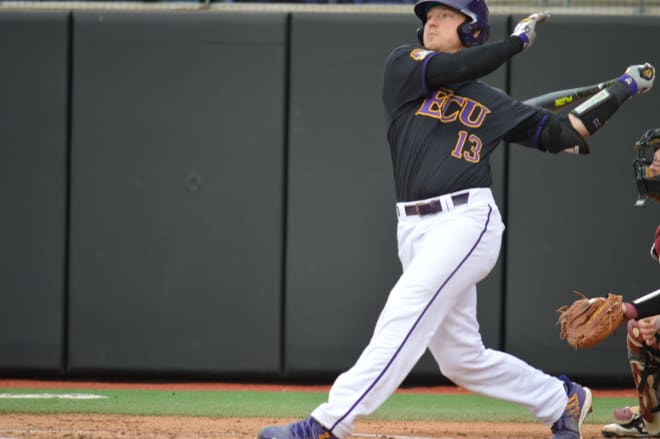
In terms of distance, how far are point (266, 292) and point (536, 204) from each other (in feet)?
6.37

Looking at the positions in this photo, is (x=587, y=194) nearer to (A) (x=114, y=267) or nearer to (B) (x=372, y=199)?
(B) (x=372, y=199)

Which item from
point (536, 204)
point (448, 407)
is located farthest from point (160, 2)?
point (448, 407)

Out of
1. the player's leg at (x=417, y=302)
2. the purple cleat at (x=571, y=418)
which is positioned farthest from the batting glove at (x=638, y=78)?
the purple cleat at (x=571, y=418)

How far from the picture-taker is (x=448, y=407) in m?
6.36

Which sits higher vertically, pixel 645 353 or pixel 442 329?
pixel 442 329

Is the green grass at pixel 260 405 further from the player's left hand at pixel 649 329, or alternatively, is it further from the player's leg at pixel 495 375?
the player's leg at pixel 495 375

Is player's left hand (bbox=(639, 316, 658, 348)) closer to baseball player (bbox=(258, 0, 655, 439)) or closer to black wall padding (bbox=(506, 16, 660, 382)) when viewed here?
baseball player (bbox=(258, 0, 655, 439))

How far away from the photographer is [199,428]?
5133 mm

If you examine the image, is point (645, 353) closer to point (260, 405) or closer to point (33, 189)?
point (260, 405)

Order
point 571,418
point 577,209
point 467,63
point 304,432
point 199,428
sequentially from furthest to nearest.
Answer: point 577,209, point 199,428, point 571,418, point 467,63, point 304,432

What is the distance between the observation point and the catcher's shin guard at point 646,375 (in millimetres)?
4981

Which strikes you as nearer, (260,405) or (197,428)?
(197,428)

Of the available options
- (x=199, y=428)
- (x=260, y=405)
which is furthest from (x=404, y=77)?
(x=260, y=405)

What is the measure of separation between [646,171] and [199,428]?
7.89ft
